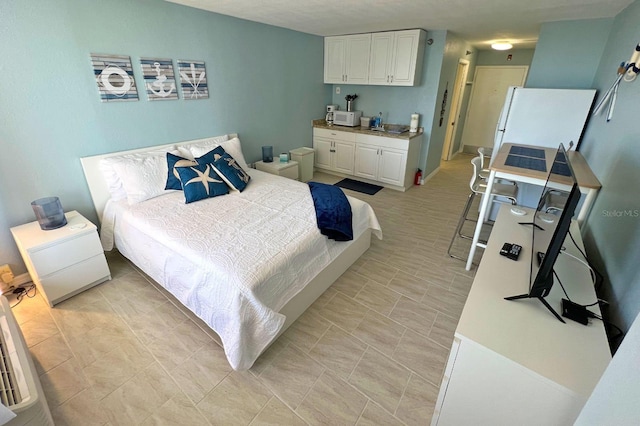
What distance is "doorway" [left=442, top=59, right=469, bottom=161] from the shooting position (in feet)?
18.2

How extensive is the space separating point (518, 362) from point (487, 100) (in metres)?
7.12

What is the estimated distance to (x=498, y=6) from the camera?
2.75 metres

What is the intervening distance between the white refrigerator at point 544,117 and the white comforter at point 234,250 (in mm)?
2087

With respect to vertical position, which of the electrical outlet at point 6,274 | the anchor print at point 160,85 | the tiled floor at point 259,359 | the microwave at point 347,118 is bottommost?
the tiled floor at point 259,359

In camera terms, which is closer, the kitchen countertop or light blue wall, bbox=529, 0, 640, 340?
light blue wall, bbox=529, 0, 640, 340

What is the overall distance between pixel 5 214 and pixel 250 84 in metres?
2.77

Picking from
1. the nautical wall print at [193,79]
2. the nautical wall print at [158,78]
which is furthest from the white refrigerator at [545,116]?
the nautical wall print at [158,78]

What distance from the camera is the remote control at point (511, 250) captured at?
5.35 ft

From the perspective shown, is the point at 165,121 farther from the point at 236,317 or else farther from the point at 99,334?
the point at 236,317

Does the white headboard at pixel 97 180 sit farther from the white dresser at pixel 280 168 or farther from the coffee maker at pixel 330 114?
the coffee maker at pixel 330 114

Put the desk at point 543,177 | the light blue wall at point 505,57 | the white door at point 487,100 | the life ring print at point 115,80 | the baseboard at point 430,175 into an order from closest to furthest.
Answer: the desk at point 543,177 → the life ring print at point 115,80 → the baseboard at point 430,175 → the light blue wall at point 505,57 → the white door at point 487,100

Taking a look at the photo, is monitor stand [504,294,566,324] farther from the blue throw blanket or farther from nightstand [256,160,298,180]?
nightstand [256,160,298,180]

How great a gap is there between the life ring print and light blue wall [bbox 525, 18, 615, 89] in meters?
4.63
